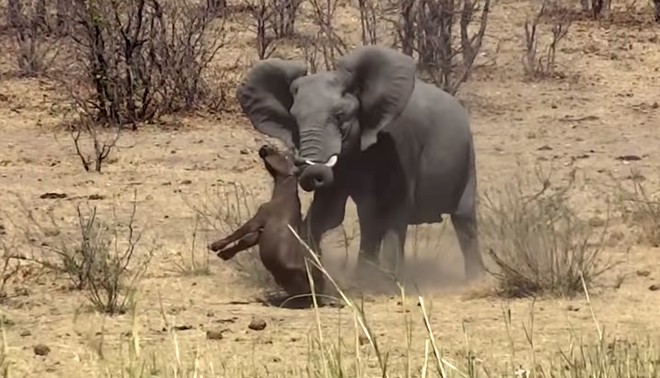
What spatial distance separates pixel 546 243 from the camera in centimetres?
724

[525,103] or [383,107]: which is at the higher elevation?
[383,107]

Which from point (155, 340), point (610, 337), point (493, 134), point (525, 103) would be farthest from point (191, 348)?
point (525, 103)

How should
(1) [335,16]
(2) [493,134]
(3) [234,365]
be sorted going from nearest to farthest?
(3) [234,365] → (2) [493,134] → (1) [335,16]

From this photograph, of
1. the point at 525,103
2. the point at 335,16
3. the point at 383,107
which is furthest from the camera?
the point at 335,16

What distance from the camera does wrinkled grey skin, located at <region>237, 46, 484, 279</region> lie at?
7.06 meters

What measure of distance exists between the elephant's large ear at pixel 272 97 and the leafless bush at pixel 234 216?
1.90ft

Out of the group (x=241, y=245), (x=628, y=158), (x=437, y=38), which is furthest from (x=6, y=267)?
(x=437, y=38)

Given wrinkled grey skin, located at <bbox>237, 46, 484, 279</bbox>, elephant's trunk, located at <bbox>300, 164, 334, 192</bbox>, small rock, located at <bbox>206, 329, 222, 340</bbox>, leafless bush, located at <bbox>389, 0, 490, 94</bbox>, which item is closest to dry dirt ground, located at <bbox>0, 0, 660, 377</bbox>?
small rock, located at <bbox>206, 329, 222, 340</bbox>

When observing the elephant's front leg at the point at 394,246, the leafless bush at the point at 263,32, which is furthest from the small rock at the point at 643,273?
the leafless bush at the point at 263,32

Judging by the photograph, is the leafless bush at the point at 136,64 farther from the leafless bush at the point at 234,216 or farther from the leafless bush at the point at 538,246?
the leafless bush at the point at 538,246

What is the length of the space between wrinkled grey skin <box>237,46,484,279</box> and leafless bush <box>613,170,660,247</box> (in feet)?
3.10

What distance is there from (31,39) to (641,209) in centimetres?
840

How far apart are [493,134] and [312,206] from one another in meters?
5.45

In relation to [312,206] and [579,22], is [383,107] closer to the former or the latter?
[312,206]
